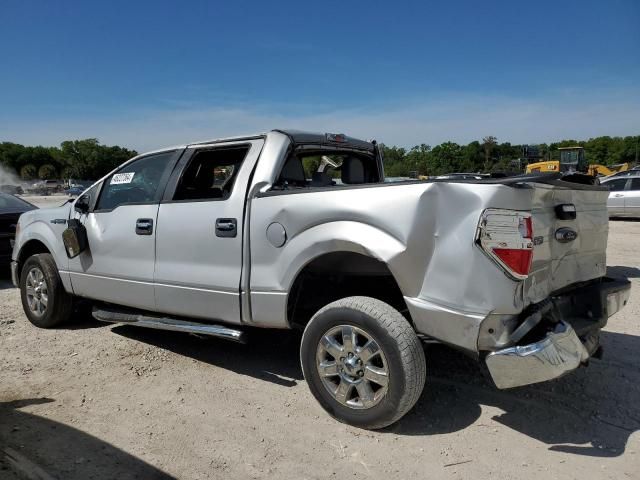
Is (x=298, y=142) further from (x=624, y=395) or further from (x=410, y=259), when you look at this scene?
(x=624, y=395)

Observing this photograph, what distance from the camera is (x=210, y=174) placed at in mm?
4793

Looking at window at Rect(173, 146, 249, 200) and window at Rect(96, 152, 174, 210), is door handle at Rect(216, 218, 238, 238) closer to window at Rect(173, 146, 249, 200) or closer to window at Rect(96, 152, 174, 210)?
window at Rect(173, 146, 249, 200)

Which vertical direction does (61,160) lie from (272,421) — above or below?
above

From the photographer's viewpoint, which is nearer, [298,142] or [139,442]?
[139,442]

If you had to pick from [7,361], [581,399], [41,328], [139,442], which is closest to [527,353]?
[581,399]

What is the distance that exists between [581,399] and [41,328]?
5147 mm

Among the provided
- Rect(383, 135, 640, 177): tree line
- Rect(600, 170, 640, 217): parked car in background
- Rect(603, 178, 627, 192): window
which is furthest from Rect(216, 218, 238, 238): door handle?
Result: Rect(383, 135, 640, 177): tree line

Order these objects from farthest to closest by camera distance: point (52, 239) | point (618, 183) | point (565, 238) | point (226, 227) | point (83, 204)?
point (618, 183)
point (52, 239)
point (83, 204)
point (226, 227)
point (565, 238)

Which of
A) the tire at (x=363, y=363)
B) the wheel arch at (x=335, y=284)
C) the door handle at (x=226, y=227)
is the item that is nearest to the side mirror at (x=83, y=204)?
the door handle at (x=226, y=227)

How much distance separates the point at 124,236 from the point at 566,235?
3508 mm

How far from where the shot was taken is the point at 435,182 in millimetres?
2785

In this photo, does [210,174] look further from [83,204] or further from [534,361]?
[534,361]

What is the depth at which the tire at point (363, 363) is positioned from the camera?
292 centimetres

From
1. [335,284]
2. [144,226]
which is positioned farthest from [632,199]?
[144,226]
